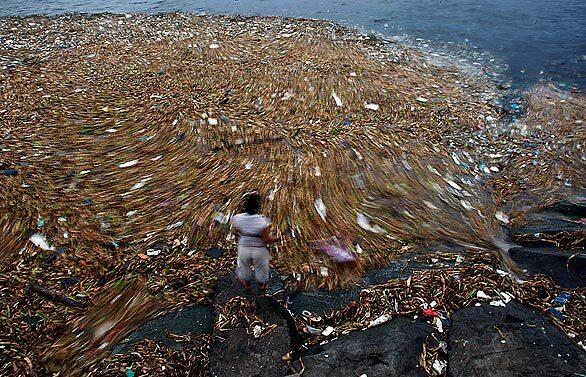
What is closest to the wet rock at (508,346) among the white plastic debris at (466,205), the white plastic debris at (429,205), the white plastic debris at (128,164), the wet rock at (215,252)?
the white plastic debris at (429,205)

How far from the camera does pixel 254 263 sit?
3752 millimetres

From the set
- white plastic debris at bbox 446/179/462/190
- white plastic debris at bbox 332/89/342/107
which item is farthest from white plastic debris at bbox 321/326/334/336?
white plastic debris at bbox 332/89/342/107

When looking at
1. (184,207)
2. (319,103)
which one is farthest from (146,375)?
(319,103)

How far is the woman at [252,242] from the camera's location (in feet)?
11.8

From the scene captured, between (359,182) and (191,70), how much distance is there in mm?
5224

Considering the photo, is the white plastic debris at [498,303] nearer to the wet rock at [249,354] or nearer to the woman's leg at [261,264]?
the wet rock at [249,354]

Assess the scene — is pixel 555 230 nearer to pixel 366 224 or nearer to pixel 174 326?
pixel 366 224

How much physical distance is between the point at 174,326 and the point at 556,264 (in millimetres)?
3943

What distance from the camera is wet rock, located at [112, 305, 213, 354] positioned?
11.3 ft

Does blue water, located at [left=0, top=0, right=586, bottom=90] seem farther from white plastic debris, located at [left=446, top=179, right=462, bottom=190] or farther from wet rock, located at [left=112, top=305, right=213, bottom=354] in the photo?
wet rock, located at [left=112, top=305, right=213, bottom=354]

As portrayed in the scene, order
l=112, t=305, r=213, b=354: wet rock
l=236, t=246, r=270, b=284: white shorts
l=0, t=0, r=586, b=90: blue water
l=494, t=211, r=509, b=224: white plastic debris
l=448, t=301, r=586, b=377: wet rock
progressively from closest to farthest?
l=448, t=301, r=586, b=377: wet rock
l=112, t=305, r=213, b=354: wet rock
l=236, t=246, r=270, b=284: white shorts
l=494, t=211, r=509, b=224: white plastic debris
l=0, t=0, r=586, b=90: blue water

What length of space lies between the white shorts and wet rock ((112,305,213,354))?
1.53 feet

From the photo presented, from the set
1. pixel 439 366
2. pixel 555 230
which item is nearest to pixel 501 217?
pixel 555 230

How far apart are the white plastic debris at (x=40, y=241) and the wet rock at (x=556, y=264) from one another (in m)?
5.16
